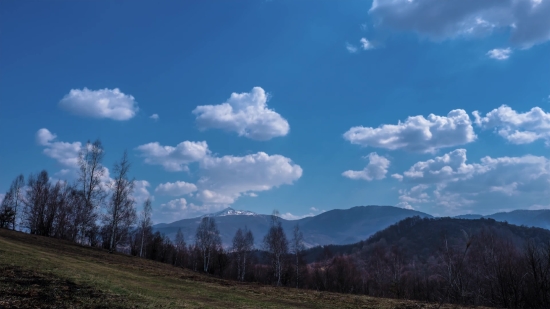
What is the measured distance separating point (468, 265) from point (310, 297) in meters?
61.1

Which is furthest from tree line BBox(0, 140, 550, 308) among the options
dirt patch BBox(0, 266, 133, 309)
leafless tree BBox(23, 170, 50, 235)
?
dirt patch BBox(0, 266, 133, 309)

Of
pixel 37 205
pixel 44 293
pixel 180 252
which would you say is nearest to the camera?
pixel 44 293

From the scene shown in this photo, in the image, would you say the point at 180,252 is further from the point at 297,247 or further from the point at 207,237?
the point at 297,247

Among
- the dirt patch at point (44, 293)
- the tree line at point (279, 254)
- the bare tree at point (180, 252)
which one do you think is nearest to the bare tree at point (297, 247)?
the tree line at point (279, 254)

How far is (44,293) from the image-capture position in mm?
16344

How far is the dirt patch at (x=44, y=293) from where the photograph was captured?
14.7 metres

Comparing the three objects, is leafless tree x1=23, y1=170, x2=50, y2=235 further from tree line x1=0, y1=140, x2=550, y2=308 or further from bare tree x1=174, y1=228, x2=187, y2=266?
bare tree x1=174, y1=228, x2=187, y2=266

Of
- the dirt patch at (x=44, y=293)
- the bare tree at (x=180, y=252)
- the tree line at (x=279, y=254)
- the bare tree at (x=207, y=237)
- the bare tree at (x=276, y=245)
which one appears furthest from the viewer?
the bare tree at (x=180, y=252)

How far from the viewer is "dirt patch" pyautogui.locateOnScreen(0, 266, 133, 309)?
48.3ft

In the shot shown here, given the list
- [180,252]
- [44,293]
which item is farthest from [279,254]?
[44,293]

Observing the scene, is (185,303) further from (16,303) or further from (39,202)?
(39,202)

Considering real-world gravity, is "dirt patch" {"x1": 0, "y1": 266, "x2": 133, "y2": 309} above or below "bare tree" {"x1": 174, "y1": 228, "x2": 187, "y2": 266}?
above

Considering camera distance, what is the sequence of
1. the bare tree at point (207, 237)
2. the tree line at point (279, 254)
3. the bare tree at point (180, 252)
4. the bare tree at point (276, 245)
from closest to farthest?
the tree line at point (279, 254)
the bare tree at point (276, 245)
the bare tree at point (207, 237)
the bare tree at point (180, 252)

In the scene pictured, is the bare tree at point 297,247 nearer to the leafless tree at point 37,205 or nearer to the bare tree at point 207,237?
the bare tree at point 207,237
